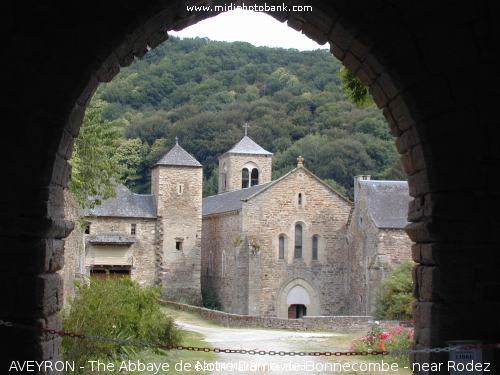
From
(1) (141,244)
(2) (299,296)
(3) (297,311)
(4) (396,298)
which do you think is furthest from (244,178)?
(4) (396,298)

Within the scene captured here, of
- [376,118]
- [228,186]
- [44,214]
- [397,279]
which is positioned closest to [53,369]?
[44,214]

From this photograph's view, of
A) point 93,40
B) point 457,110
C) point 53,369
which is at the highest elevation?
point 93,40

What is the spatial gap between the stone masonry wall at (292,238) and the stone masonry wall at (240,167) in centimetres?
1386

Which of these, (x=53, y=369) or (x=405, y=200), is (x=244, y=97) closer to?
(x=405, y=200)

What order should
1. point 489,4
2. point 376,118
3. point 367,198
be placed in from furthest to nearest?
point 376,118, point 367,198, point 489,4

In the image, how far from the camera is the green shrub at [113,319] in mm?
10922

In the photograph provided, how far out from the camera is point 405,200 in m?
32.4

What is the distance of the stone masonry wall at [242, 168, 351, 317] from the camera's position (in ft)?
116

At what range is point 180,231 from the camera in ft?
126

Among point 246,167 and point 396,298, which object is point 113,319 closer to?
point 396,298

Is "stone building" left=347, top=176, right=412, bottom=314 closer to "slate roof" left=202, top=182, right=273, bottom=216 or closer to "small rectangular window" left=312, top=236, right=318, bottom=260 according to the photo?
"small rectangular window" left=312, top=236, right=318, bottom=260

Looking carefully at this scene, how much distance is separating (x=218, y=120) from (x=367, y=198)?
4034cm

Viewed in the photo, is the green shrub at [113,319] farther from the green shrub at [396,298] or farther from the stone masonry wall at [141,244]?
the stone masonry wall at [141,244]

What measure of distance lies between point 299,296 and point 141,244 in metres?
8.97
